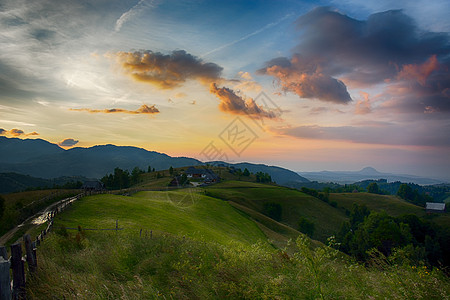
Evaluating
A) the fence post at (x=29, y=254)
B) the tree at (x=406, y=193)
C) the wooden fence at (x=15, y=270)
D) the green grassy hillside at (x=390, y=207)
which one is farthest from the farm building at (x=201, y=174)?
the tree at (x=406, y=193)

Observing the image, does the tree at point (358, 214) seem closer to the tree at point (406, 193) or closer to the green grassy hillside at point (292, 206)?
the green grassy hillside at point (292, 206)

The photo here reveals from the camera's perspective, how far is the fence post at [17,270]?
6.18 metres

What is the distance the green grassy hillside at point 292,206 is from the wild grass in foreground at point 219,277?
2378 inches

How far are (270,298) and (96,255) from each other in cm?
648

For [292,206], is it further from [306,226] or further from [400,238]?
[400,238]

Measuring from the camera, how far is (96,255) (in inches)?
358

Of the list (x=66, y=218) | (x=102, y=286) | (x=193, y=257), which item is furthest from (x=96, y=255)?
(x=66, y=218)

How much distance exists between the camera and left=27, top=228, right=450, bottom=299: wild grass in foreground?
600 centimetres

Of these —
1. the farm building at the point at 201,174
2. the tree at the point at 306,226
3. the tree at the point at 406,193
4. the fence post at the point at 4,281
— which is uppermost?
the fence post at the point at 4,281

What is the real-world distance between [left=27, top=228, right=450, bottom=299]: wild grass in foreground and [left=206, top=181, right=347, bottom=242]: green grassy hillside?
60411 mm

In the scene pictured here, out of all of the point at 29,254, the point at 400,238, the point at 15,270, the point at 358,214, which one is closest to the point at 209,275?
the point at 15,270

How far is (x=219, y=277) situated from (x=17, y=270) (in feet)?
17.5

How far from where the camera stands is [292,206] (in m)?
86.8

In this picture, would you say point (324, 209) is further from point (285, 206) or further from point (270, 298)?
point (270, 298)
